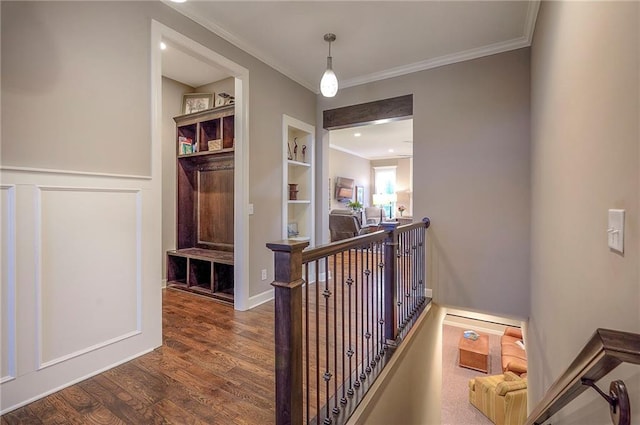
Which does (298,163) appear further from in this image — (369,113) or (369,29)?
(369,29)

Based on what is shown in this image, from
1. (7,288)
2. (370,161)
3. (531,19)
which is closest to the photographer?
(7,288)

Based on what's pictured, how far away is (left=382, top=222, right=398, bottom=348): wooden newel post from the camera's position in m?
2.38

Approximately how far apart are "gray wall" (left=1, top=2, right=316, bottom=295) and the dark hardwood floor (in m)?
1.31

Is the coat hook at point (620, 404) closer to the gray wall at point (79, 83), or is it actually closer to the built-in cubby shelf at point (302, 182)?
the gray wall at point (79, 83)

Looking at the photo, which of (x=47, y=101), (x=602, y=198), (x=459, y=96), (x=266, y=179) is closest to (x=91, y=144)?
(x=47, y=101)

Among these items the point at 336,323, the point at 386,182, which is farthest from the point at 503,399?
the point at 386,182

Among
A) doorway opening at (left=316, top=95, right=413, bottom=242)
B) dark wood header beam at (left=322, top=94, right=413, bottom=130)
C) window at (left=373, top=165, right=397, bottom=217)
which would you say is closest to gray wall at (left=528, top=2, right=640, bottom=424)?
dark wood header beam at (left=322, top=94, right=413, bottom=130)

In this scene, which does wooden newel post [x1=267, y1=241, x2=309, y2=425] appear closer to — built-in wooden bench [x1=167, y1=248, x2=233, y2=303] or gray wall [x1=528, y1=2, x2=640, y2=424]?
gray wall [x1=528, y1=2, x2=640, y2=424]

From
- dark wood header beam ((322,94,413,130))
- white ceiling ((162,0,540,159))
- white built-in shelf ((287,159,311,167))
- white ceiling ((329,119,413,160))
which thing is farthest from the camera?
white ceiling ((329,119,413,160))

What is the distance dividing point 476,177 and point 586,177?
2.01m

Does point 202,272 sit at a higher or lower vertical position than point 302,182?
lower

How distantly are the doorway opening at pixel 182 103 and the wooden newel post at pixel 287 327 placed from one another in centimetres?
164

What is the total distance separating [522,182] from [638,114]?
2.44 m

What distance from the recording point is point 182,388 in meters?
1.80
